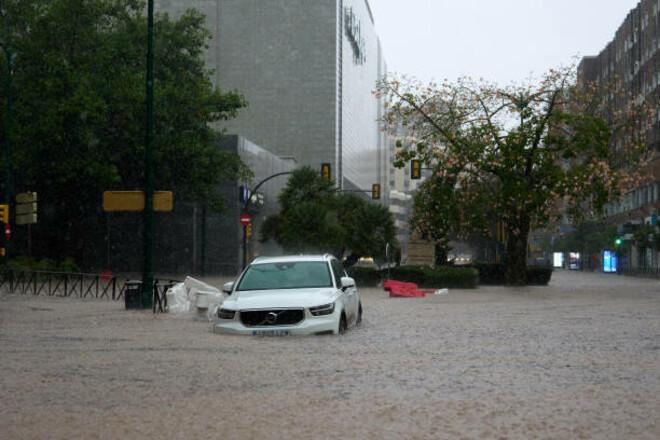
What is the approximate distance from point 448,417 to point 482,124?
33.9 meters

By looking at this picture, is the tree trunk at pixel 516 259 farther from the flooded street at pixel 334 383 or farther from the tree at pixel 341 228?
the flooded street at pixel 334 383

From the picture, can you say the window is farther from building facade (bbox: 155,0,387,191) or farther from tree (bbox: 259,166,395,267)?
building facade (bbox: 155,0,387,191)

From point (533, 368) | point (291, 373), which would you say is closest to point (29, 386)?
point (291, 373)

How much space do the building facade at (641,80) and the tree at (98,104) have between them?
35.7 m

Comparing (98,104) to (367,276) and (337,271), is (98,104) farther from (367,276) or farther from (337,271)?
(337,271)

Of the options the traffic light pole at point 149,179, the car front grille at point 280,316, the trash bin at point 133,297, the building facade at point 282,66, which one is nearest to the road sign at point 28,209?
the trash bin at point 133,297

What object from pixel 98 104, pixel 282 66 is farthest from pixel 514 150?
pixel 282 66

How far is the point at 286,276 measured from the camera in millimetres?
15523

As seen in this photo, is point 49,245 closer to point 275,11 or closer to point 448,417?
point 275,11

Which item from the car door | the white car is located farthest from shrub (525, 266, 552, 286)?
the white car

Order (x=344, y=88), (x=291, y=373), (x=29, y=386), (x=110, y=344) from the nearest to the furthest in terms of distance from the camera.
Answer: (x=29, y=386) < (x=291, y=373) < (x=110, y=344) < (x=344, y=88)

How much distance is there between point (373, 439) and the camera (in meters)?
6.54

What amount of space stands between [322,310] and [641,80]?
238 ft

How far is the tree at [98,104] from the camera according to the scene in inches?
1626
